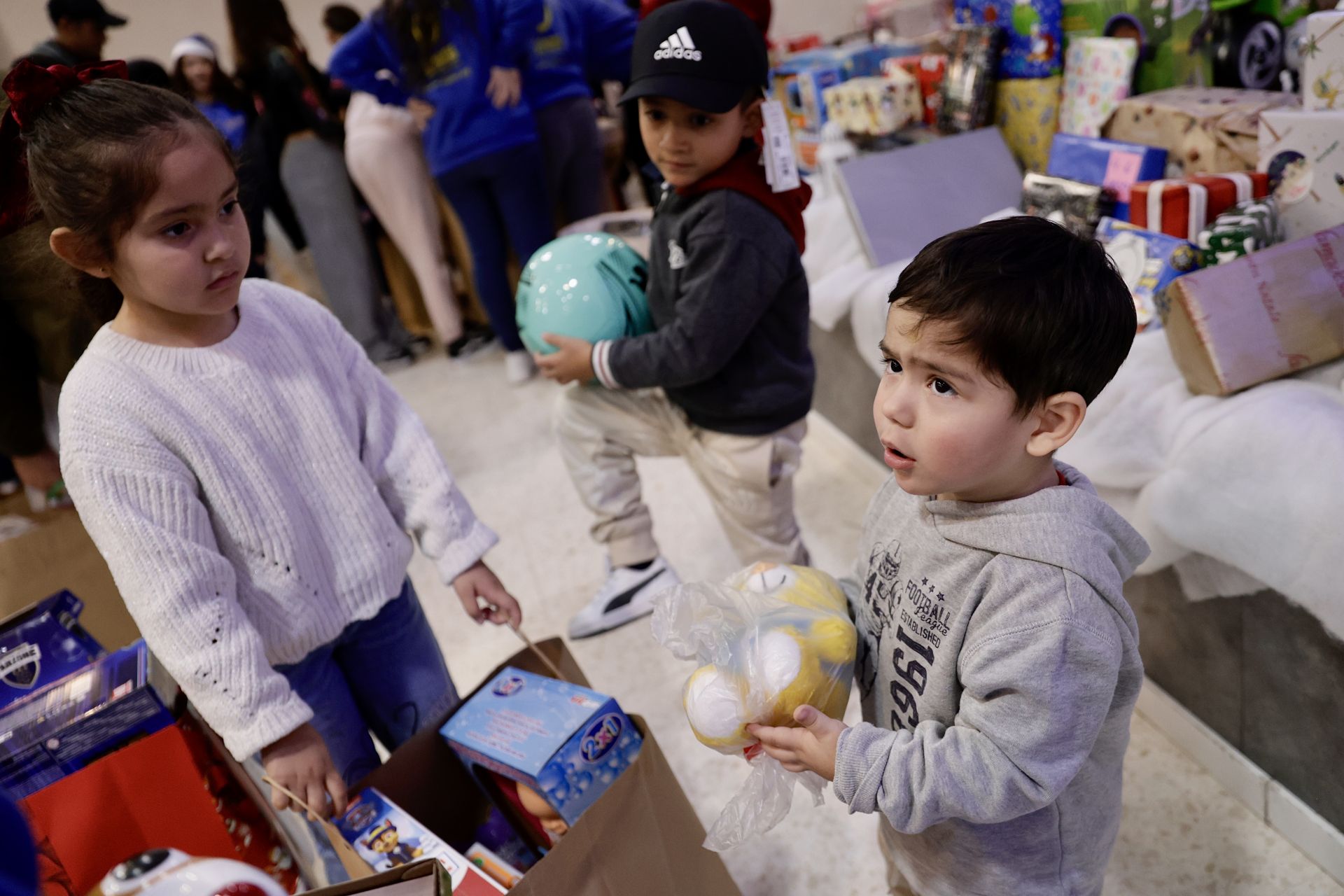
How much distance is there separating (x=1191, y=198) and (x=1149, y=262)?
12cm

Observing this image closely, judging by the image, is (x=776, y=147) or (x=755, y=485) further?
(x=755, y=485)

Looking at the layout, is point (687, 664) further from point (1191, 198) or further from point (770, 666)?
point (1191, 198)

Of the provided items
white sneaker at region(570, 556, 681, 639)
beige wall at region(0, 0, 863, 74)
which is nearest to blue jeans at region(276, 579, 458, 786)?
white sneaker at region(570, 556, 681, 639)

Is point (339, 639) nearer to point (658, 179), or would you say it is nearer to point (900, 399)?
point (900, 399)

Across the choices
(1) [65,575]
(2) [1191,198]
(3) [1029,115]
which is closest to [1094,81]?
(3) [1029,115]

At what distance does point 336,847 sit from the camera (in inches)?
40.0

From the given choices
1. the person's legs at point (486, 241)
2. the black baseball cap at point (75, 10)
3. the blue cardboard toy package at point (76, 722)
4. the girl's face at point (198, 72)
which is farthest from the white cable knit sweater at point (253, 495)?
the girl's face at point (198, 72)

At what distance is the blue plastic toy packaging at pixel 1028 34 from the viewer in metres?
2.04

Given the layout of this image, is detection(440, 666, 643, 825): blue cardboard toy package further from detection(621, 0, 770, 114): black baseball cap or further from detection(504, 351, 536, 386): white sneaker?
detection(504, 351, 536, 386): white sneaker

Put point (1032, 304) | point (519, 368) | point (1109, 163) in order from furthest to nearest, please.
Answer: point (519, 368), point (1109, 163), point (1032, 304)

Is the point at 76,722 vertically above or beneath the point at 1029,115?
beneath

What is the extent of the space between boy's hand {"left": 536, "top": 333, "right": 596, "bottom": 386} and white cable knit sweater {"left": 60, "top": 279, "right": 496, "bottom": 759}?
44 cm

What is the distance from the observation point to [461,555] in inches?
45.9

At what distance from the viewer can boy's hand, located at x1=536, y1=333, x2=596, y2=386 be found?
Result: 1.57 m
